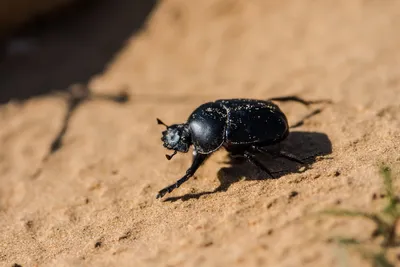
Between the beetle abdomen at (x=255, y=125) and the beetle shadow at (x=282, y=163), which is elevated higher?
the beetle abdomen at (x=255, y=125)

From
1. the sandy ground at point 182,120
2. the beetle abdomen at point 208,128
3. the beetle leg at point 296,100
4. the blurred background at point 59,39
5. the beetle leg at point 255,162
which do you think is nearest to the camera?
the sandy ground at point 182,120

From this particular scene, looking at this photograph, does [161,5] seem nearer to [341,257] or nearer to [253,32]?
[253,32]

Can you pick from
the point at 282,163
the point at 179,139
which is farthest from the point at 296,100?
the point at 179,139

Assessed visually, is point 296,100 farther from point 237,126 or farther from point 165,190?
point 165,190

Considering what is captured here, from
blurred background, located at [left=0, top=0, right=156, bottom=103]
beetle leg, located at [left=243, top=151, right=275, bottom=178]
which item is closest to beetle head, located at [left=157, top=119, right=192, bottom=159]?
beetle leg, located at [left=243, top=151, right=275, bottom=178]

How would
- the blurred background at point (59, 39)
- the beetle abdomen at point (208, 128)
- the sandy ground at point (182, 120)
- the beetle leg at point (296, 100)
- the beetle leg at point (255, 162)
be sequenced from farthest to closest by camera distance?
the blurred background at point (59, 39), the beetle leg at point (296, 100), the beetle abdomen at point (208, 128), the beetle leg at point (255, 162), the sandy ground at point (182, 120)

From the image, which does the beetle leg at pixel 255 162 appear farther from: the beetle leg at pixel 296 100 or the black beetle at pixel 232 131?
the beetle leg at pixel 296 100

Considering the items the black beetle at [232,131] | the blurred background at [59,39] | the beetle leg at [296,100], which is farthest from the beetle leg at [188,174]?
the blurred background at [59,39]
